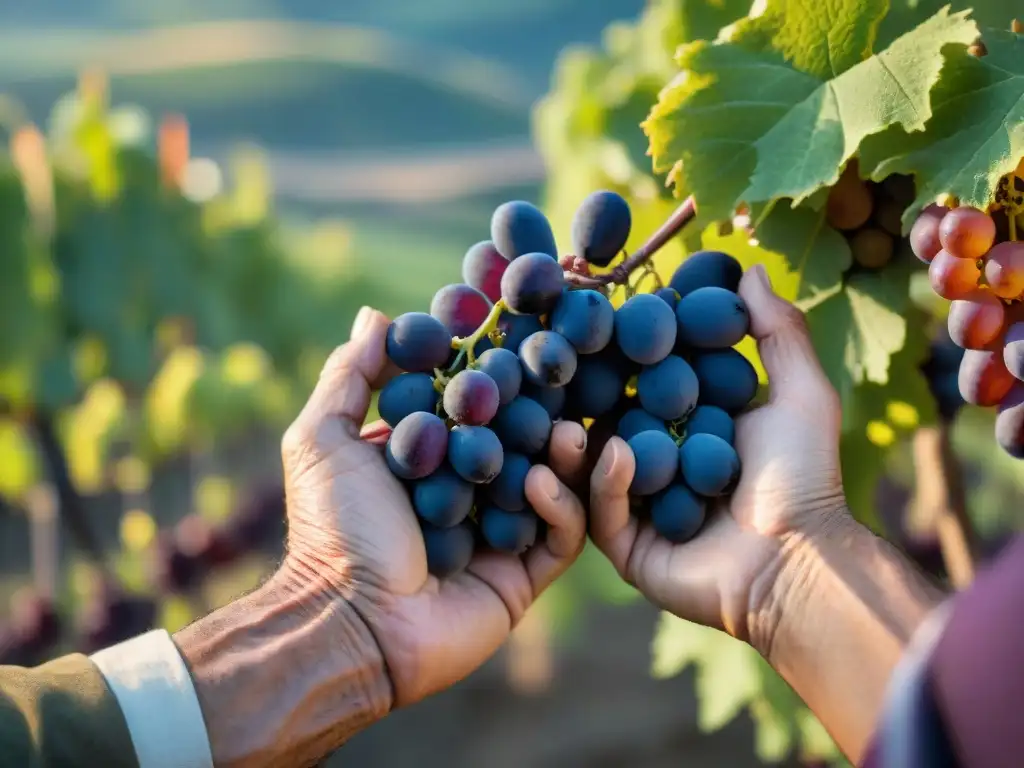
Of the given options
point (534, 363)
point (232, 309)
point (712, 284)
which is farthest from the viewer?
point (232, 309)

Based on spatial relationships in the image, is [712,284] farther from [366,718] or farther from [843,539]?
[366,718]

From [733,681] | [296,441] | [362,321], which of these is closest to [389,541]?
[296,441]

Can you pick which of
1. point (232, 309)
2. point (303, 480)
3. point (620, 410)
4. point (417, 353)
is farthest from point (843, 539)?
point (232, 309)

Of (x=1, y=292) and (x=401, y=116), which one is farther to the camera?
(x=401, y=116)

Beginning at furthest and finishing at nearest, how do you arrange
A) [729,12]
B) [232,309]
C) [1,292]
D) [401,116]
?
[401,116] → [232,309] → [1,292] → [729,12]

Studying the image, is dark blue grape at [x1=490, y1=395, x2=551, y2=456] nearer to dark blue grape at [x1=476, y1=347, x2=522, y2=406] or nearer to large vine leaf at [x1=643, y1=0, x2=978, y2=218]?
dark blue grape at [x1=476, y1=347, x2=522, y2=406]

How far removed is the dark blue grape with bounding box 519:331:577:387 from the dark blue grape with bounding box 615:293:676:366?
0.06 meters

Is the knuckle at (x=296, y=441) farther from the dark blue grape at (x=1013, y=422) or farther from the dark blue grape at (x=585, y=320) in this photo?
the dark blue grape at (x=1013, y=422)

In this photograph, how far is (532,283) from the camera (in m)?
1.03

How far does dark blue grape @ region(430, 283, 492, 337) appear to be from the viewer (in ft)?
3.67

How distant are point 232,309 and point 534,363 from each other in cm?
289

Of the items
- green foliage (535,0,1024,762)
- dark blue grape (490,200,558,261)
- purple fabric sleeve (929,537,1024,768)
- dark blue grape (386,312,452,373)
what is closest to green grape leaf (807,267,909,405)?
green foliage (535,0,1024,762)

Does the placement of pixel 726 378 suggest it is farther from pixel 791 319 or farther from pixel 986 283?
pixel 986 283

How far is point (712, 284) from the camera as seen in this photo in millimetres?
1139
